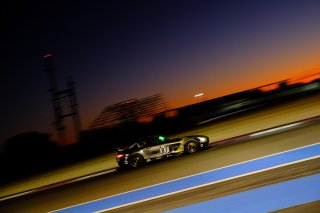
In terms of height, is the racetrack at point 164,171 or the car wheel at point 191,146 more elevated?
the car wheel at point 191,146

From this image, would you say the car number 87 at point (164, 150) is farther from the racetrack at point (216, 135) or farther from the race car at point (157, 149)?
the racetrack at point (216, 135)

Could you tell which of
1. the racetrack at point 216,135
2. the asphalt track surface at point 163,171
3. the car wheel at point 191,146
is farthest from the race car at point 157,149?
the racetrack at point 216,135

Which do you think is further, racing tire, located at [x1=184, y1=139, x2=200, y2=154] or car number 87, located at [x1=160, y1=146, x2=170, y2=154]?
car number 87, located at [x1=160, y1=146, x2=170, y2=154]

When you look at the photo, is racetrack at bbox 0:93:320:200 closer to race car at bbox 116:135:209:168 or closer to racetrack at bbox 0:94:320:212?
race car at bbox 116:135:209:168

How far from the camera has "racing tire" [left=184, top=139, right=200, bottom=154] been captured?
12.8 meters

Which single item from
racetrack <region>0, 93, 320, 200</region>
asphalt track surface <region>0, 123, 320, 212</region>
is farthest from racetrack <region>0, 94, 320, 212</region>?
racetrack <region>0, 93, 320, 200</region>

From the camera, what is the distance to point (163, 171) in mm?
11062

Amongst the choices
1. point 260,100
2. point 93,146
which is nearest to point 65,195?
point 93,146

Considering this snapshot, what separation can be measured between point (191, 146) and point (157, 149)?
1213mm

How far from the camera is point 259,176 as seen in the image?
7.77 metres

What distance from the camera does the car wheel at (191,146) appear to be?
42.0ft

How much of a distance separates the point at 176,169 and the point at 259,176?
3.53m

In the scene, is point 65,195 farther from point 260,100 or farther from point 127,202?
A: point 260,100

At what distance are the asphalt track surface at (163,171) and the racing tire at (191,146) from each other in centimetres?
36
